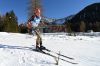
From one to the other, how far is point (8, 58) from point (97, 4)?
190 meters

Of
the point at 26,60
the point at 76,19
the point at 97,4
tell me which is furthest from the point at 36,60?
the point at 97,4

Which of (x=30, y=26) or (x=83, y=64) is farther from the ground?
(x=30, y=26)

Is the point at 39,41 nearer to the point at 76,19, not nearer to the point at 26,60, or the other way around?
the point at 26,60

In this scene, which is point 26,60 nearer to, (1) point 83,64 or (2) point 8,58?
(2) point 8,58

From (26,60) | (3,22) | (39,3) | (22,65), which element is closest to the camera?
(22,65)

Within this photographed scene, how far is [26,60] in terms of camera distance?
970 centimetres

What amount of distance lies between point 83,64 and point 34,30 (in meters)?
3.97

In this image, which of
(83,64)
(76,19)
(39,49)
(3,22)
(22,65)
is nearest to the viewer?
(22,65)

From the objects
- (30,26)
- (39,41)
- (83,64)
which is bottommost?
(83,64)

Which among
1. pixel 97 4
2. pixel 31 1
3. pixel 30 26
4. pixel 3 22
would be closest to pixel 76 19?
pixel 97 4

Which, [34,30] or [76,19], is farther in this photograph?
[76,19]

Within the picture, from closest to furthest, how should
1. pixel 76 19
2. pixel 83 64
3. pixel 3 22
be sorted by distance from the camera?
pixel 83 64 → pixel 3 22 → pixel 76 19

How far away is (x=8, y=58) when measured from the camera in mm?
9906

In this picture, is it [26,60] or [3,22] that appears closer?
[26,60]
